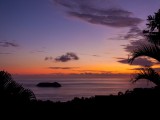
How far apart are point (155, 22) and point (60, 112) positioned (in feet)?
10.6

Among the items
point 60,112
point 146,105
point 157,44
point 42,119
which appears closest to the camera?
point 157,44

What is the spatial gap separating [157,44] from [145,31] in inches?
15.8

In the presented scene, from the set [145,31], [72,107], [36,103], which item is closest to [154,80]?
[145,31]

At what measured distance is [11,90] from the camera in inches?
233

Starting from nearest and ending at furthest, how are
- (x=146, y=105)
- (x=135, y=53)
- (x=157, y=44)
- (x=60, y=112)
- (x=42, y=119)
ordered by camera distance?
(x=135, y=53), (x=157, y=44), (x=42, y=119), (x=60, y=112), (x=146, y=105)

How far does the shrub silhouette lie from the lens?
5.83m

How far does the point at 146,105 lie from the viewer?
7434 millimetres

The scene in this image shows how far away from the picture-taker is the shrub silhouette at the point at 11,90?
5832 millimetres

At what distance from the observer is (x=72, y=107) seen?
7242mm

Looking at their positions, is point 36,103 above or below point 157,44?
below

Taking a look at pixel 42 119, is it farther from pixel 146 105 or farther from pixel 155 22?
pixel 155 22

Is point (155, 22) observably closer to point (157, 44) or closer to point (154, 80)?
point (157, 44)

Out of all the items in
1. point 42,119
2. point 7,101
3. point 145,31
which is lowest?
point 42,119

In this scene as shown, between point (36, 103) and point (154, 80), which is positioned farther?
point (36, 103)
